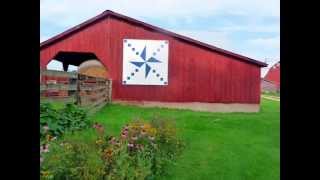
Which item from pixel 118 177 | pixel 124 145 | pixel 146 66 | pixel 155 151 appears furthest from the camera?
pixel 146 66

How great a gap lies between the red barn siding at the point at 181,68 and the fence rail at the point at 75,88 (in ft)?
1.34

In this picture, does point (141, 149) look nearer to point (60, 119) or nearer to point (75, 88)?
point (60, 119)

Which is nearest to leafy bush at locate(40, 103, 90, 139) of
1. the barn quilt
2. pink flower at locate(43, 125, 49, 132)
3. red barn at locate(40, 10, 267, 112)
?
pink flower at locate(43, 125, 49, 132)

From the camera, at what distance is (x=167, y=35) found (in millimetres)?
4844

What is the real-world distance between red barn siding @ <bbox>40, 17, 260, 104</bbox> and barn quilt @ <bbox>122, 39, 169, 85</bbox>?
7cm

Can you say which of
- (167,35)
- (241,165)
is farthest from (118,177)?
(167,35)

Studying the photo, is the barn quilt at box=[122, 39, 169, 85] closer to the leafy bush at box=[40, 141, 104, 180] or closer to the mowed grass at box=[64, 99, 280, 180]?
the mowed grass at box=[64, 99, 280, 180]

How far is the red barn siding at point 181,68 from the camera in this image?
4.59m

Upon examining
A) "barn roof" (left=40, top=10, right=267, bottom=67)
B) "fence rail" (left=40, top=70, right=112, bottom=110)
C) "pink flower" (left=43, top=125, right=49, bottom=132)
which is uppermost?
"barn roof" (left=40, top=10, right=267, bottom=67)

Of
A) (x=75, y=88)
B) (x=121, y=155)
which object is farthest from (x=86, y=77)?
(x=121, y=155)

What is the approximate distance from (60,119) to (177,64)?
250 centimetres

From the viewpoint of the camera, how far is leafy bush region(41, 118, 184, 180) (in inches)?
82.7
